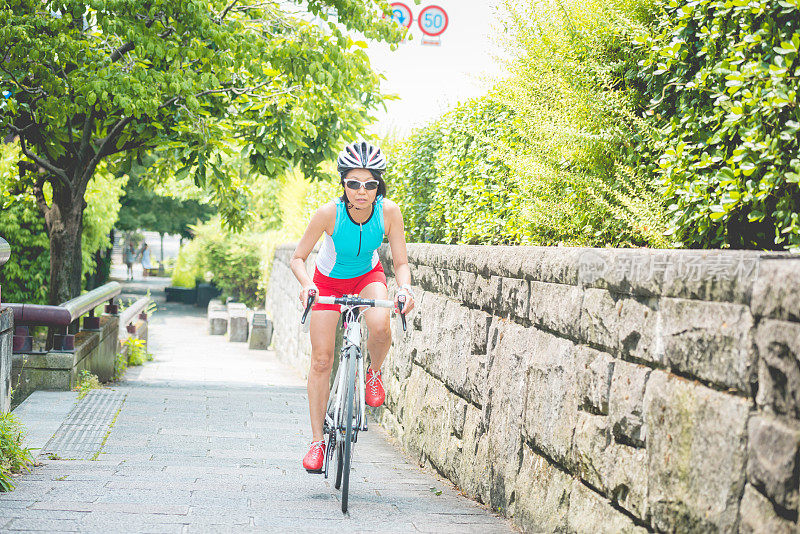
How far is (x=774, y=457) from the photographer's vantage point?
7.17 feet

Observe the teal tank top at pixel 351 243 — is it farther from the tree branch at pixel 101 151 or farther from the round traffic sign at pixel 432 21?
the round traffic sign at pixel 432 21

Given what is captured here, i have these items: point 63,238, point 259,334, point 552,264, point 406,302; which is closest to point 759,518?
point 552,264

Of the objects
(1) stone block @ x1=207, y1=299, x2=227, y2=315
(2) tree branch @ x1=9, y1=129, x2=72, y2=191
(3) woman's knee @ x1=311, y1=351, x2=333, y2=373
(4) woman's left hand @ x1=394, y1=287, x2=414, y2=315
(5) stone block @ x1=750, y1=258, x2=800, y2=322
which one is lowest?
(1) stone block @ x1=207, y1=299, x2=227, y2=315

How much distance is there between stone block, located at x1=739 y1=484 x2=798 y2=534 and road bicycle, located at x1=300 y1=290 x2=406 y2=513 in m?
2.35

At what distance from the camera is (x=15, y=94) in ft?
32.2

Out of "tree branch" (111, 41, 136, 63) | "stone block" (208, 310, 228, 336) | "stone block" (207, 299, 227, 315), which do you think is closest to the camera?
"tree branch" (111, 41, 136, 63)

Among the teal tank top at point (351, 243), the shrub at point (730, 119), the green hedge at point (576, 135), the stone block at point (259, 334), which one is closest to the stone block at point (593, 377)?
the shrub at point (730, 119)

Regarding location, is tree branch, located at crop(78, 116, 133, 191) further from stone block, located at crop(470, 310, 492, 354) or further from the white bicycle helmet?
stone block, located at crop(470, 310, 492, 354)

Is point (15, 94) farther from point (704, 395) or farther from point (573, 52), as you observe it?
point (704, 395)

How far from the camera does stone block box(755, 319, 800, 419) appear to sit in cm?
215

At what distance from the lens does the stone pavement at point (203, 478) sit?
401 centimetres

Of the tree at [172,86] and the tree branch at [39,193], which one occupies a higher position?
the tree at [172,86]

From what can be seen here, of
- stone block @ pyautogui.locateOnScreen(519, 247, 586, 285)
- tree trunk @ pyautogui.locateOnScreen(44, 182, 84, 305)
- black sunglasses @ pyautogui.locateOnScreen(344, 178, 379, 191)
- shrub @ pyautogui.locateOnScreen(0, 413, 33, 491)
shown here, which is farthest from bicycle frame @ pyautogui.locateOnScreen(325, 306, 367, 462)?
tree trunk @ pyautogui.locateOnScreen(44, 182, 84, 305)

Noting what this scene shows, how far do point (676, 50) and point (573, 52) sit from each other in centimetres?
107
